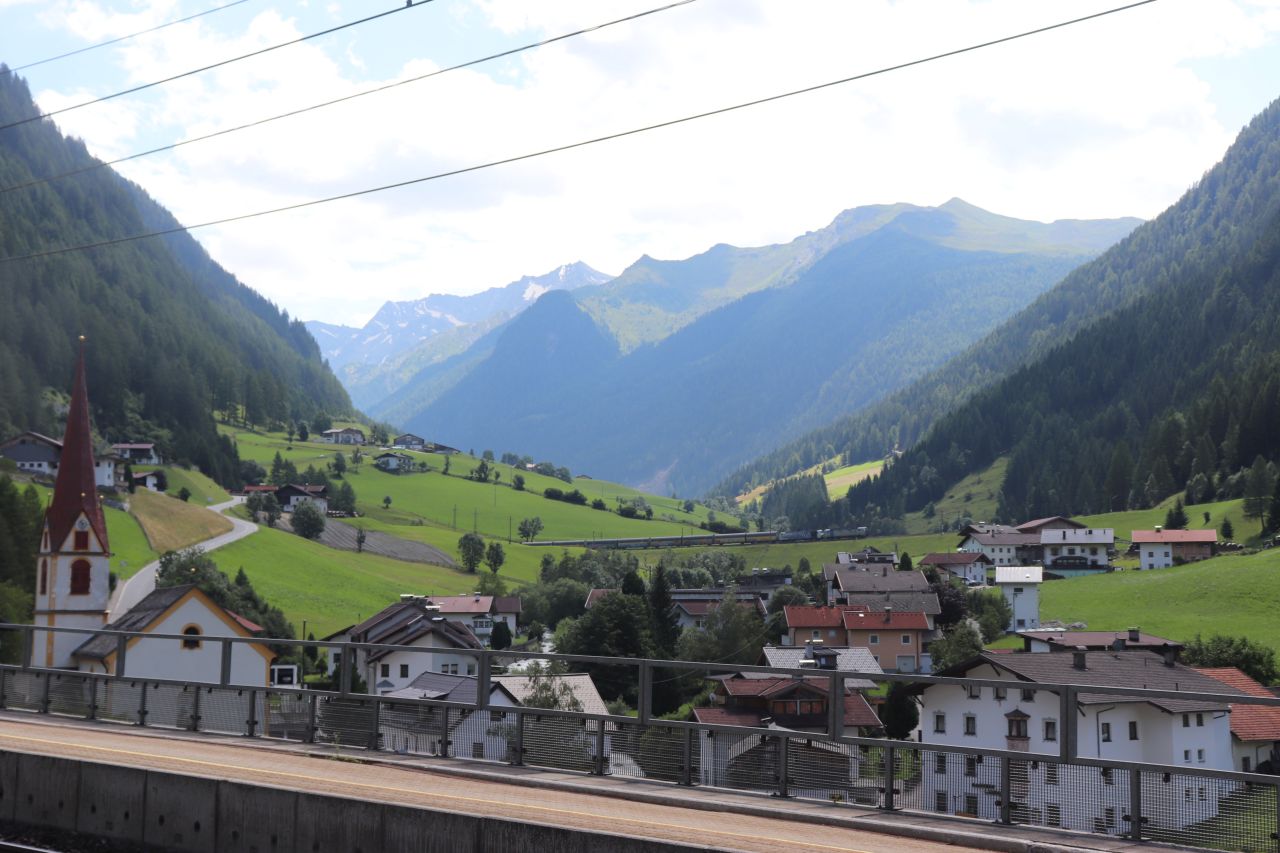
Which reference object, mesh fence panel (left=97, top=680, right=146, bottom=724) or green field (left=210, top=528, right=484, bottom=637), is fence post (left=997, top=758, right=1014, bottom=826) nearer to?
mesh fence panel (left=97, top=680, right=146, bottom=724)

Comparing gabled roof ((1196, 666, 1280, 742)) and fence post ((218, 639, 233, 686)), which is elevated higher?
fence post ((218, 639, 233, 686))

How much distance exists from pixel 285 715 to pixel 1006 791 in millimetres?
11680

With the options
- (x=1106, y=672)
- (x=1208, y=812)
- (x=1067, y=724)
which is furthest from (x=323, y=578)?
(x=1208, y=812)

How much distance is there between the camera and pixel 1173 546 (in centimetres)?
15825

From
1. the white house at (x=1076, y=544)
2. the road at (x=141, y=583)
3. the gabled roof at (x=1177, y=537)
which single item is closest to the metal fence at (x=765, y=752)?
the road at (x=141, y=583)

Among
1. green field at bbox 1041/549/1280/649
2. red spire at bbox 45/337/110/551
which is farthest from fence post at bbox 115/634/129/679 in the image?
green field at bbox 1041/549/1280/649

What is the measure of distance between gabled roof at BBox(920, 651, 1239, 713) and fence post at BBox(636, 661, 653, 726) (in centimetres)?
419

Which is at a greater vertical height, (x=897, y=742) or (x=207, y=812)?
(x=897, y=742)

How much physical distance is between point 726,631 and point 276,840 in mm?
96754

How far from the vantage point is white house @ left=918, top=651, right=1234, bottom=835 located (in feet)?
40.8

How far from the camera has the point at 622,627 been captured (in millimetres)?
101875

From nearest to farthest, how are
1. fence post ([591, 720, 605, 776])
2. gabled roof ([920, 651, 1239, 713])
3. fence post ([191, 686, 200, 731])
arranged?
fence post ([591, 720, 605, 776]), gabled roof ([920, 651, 1239, 713]), fence post ([191, 686, 200, 731])

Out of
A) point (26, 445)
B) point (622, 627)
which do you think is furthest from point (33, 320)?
point (622, 627)

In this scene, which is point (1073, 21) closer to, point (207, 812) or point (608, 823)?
point (608, 823)
